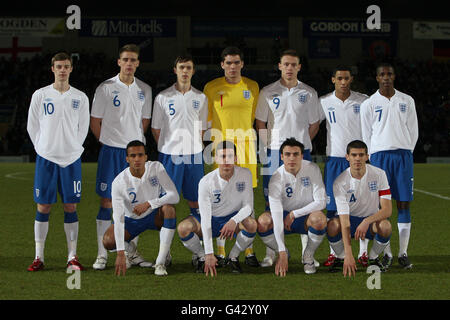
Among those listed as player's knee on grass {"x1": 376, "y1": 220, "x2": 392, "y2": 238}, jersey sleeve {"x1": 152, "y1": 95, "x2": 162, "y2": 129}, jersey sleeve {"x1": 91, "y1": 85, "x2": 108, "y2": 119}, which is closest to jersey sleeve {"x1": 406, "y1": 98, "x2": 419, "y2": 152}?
Result: player's knee on grass {"x1": 376, "y1": 220, "x2": 392, "y2": 238}

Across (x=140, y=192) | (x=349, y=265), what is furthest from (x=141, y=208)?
(x=349, y=265)

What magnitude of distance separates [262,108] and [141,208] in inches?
64.6

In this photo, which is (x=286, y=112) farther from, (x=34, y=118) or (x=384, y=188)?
(x=34, y=118)

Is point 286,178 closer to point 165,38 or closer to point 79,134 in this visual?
point 79,134

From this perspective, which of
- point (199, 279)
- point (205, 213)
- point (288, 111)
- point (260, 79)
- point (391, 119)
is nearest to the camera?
point (199, 279)

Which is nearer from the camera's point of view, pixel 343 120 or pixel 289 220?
pixel 289 220

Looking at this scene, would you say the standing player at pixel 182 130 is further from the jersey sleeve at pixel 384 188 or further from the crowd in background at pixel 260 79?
the crowd in background at pixel 260 79

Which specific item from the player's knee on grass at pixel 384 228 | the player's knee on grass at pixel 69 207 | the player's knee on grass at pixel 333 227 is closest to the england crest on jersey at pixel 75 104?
the player's knee on grass at pixel 69 207

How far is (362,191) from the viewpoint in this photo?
5.89 metres

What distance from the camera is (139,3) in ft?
104

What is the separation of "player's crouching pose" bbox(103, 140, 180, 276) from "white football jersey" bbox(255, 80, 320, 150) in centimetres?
124

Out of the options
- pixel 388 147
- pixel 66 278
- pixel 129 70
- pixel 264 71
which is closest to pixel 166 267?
pixel 66 278

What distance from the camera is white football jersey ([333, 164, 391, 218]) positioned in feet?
18.8

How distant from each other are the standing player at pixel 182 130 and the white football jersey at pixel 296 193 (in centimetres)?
89
